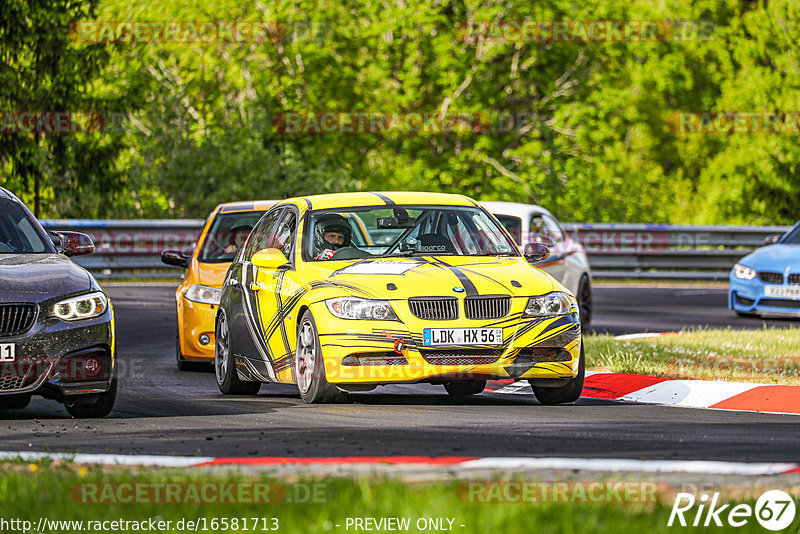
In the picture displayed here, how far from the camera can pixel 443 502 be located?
5.96 m

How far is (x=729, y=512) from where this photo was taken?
19.4 feet

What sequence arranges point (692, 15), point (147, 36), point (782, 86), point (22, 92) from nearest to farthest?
point (22, 92)
point (147, 36)
point (782, 86)
point (692, 15)

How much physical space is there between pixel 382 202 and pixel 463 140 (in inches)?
1201

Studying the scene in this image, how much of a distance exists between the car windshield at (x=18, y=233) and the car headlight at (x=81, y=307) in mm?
1000

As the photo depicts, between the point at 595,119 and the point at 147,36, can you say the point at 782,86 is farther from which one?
the point at 147,36

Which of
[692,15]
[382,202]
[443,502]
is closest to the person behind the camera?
[443,502]

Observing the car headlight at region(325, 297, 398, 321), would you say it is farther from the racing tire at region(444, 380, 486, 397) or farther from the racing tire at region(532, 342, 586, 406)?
the racing tire at region(444, 380, 486, 397)

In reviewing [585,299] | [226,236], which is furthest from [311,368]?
[585,299]

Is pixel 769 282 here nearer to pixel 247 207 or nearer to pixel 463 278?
pixel 247 207

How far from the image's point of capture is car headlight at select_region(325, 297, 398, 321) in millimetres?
10336

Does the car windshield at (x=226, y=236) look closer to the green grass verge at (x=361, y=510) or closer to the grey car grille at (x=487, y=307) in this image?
the grey car grille at (x=487, y=307)

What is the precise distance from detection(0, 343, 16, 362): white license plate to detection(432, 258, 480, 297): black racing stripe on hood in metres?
2.97

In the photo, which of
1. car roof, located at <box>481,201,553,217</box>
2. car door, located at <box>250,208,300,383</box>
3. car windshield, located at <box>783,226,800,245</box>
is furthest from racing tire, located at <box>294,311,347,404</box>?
car windshield, located at <box>783,226,800,245</box>

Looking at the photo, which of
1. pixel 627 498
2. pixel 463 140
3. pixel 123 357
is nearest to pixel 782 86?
pixel 463 140
